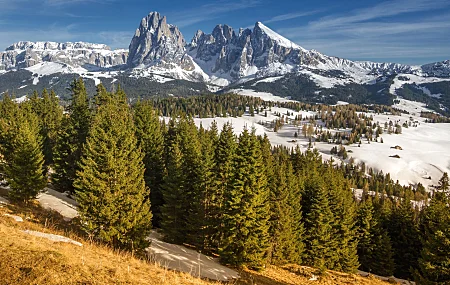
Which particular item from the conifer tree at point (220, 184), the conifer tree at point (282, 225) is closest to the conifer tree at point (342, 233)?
the conifer tree at point (282, 225)

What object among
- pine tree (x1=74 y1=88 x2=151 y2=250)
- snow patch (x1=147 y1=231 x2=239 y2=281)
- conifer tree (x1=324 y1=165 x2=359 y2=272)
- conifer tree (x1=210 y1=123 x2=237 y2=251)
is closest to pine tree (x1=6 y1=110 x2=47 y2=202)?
pine tree (x1=74 y1=88 x2=151 y2=250)

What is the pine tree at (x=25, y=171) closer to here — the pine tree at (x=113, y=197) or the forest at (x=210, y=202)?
the forest at (x=210, y=202)

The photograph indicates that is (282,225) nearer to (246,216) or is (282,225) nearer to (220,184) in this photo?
(246,216)

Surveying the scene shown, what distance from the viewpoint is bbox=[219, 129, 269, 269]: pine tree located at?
29.1m

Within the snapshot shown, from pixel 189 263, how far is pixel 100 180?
1169 centimetres

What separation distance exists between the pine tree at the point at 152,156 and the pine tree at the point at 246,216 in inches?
493

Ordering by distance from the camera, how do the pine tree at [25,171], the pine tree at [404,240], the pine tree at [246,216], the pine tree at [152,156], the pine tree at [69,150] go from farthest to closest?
the pine tree at [404,240] → the pine tree at [152,156] → the pine tree at [69,150] → the pine tree at [25,171] → the pine tree at [246,216]

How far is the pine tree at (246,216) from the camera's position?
29094mm

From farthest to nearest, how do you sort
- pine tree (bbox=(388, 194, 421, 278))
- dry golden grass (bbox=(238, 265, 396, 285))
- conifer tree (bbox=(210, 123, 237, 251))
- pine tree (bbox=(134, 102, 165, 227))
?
1. pine tree (bbox=(388, 194, 421, 278))
2. pine tree (bbox=(134, 102, 165, 227))
3. conifer tree (bbox=(210, 123, 237, 251))
4. dry golden grass (bbox=(238, 265, 396, 285))

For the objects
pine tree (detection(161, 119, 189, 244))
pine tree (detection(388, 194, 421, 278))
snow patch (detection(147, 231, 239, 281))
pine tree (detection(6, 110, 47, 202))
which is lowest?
pine tree (detection(388, 194, 421, 278))

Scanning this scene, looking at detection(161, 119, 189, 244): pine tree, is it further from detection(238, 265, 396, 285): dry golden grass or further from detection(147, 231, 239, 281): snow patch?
detection(238, 265, 396, 285): dry golden grass

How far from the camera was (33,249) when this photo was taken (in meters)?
12.4

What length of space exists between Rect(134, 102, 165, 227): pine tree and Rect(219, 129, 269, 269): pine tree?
493 inches

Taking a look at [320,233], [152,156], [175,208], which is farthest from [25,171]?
[320,233]
